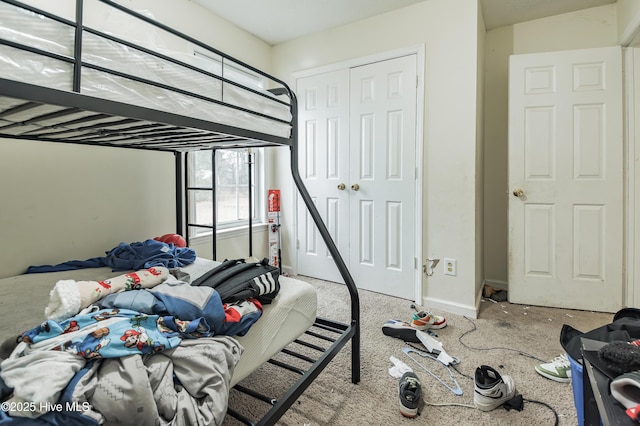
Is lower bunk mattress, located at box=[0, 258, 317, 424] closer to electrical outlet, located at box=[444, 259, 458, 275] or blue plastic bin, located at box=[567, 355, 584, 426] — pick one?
blue plastic bin, located at box=[567, 355, 584, 426]

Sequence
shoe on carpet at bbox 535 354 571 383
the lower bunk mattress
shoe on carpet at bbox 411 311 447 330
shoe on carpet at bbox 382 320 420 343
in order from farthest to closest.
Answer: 1. shoe on carpet at bbox 411 311 447 330
2. shoe on carpet at bbox 382 320 420 343
3. shoe on carpet at bbox 535 354 571 383
4. the lower bunk mattress

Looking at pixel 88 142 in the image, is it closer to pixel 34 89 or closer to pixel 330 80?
pixel 34 89

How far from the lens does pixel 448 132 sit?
2463 millimetres

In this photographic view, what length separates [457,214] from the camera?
8.08 ft

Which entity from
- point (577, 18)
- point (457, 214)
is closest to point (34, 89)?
point (457, 214)

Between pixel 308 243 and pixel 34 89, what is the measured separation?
2679 millimetres

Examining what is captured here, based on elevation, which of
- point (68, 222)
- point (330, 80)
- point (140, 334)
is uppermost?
point (330, 80)

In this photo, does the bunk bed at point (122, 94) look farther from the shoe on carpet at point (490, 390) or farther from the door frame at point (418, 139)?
the door frame at point (418, 139)

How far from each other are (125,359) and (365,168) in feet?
7.98

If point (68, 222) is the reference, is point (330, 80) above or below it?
above

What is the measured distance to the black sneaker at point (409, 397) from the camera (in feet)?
4.45

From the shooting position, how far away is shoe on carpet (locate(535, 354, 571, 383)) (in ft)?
5.25

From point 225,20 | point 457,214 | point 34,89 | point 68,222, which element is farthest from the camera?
point 225,20

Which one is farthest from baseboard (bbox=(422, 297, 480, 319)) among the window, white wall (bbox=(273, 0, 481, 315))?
the window
